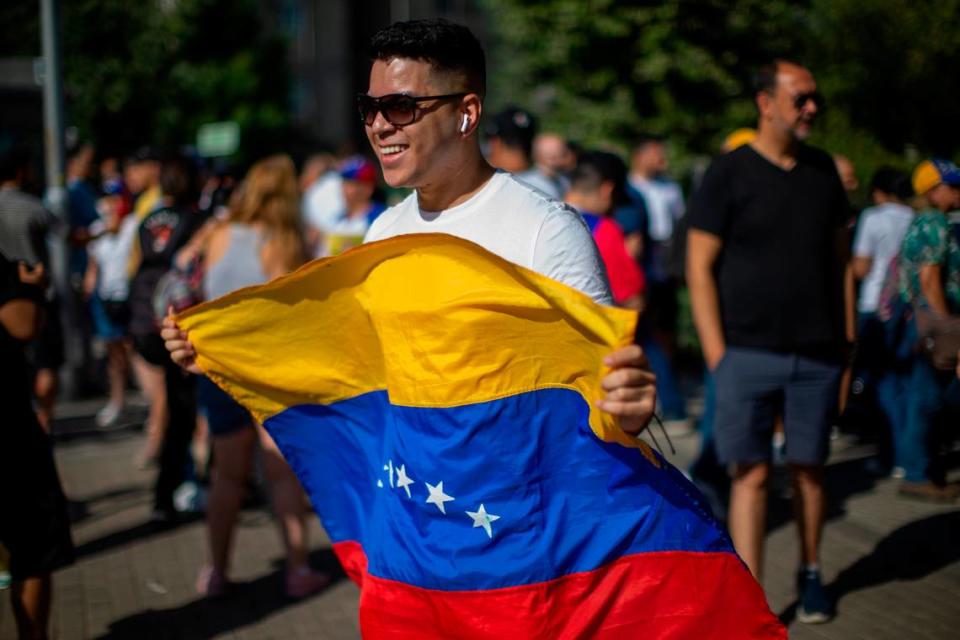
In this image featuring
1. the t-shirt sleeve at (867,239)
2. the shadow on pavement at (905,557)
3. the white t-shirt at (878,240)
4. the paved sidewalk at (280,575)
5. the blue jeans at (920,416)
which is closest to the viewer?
the paved sidewalk at (280,575)

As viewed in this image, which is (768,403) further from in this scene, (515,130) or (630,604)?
(515,130)

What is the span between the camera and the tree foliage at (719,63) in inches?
510

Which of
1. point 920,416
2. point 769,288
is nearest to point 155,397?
point 769,288

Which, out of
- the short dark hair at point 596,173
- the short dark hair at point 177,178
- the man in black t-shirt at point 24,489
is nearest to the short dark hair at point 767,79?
the short dark hair at point 596,173

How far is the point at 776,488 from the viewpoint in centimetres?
704

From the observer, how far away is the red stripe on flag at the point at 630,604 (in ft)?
8.50

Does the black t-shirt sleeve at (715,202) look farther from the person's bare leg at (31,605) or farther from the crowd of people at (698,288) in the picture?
the person's bare leg at (31,605)

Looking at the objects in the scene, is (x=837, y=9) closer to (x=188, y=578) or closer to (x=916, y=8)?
(x=916, y=8)

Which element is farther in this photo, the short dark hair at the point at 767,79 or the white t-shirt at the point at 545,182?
the white t-shirt at the point at 545,182

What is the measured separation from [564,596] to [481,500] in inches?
12.3

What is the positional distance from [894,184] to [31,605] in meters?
6.02

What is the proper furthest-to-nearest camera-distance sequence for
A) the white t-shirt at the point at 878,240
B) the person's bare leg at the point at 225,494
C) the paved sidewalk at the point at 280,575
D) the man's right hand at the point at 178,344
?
1. the white t-shirt at the point at 878,240
2. the person's bare leg at the point at 225,494
3. the paved sidewalk at the point at 280,575
4. the man's right hand at the point at 178,344


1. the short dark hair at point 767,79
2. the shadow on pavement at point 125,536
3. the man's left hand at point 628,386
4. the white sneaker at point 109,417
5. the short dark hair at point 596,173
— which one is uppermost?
the short dark hair at point 767,79

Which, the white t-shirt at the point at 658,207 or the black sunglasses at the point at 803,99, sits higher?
the black sunglasses at the point at 803,99
